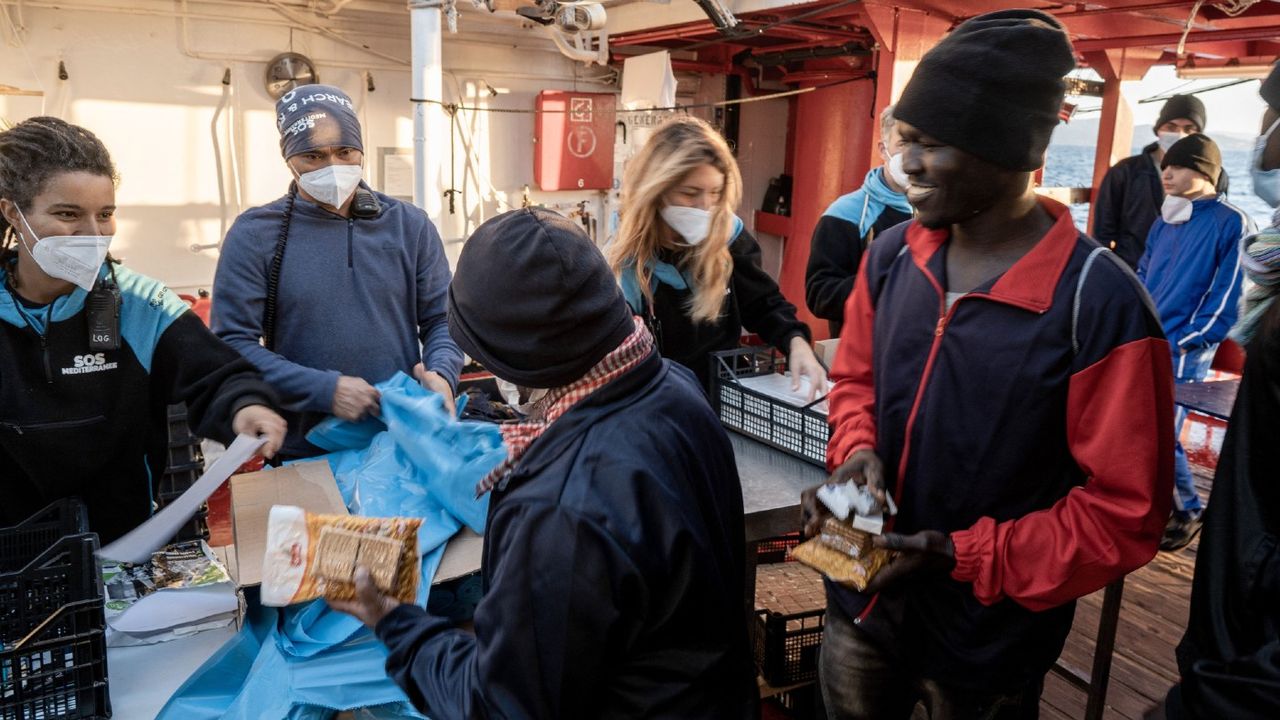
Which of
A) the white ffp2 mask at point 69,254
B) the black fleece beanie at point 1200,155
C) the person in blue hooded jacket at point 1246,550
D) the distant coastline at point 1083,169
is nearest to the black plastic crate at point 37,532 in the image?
the white ffp2 mask at point 69,254

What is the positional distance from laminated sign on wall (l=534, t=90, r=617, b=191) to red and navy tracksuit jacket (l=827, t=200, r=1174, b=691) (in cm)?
697

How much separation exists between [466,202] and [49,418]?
21.4 ft

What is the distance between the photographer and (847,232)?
10.9 feet

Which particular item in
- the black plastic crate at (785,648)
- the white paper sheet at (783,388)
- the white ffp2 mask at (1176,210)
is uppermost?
the white ffp2 mask at (1176,210)

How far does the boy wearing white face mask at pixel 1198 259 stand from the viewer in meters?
5.51

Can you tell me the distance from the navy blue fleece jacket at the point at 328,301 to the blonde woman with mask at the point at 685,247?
2.39 ft

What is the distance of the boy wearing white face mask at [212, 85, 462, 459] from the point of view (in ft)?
8.99

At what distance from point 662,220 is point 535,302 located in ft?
5.33

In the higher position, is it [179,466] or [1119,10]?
[1119,10]

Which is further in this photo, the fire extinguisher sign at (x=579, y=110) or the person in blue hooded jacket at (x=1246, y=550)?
the fire extinguisher sign at (x=579, y=110)

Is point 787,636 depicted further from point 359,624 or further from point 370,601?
point 370,601

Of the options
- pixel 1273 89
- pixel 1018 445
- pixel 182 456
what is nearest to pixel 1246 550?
pixel 1018 445

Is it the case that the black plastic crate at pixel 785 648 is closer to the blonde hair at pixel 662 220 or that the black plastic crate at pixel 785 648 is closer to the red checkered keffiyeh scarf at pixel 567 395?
the blonde hair at pixel 662 220

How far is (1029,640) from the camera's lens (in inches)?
69.2
